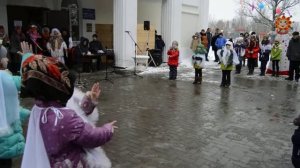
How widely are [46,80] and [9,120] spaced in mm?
1262

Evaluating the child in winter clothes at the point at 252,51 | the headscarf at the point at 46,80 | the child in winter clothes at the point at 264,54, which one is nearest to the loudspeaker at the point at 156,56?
the child in winter clothes at the point at 252,51

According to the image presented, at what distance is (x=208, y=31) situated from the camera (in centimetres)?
2097

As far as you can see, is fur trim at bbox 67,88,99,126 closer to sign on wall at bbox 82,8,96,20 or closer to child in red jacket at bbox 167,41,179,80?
child in red jacket at bbox 167,41,179,80

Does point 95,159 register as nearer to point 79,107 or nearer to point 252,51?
point 79,107

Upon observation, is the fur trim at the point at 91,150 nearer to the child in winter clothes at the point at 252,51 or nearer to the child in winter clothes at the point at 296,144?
the child in winter clothes at the point at 296,144

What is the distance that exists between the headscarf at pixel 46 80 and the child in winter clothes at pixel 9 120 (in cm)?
100

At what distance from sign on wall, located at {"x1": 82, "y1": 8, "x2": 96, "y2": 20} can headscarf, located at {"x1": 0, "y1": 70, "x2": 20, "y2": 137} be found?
628 inches

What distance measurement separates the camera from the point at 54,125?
7.21ft

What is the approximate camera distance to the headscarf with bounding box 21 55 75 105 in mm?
2188

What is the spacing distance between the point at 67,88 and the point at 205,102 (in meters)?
7.37

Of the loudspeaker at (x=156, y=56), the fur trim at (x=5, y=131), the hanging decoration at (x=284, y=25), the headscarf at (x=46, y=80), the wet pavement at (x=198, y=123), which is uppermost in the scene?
the hanging decoration at (x=284, y=25)

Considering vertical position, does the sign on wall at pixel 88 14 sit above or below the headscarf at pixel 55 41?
above

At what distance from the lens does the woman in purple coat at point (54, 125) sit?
2186 millimetres

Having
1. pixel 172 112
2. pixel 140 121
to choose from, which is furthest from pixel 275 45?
pixel 140 121
